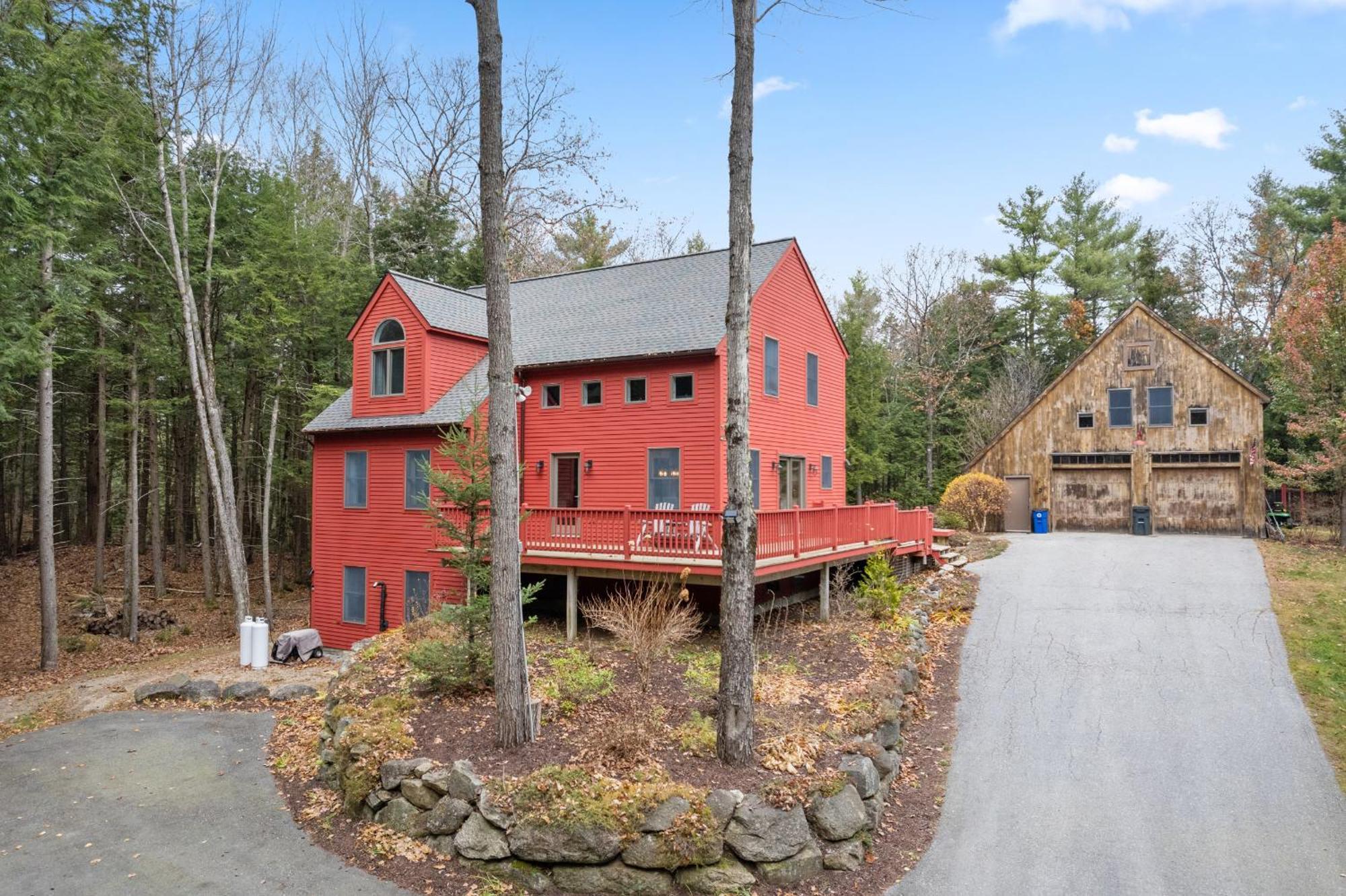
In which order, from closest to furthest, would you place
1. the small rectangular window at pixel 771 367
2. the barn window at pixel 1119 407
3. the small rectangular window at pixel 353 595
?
the small rectangular window at pixel 771 367
the small rectangular window at pixel 353 595
the barn window at pixel 1119 407

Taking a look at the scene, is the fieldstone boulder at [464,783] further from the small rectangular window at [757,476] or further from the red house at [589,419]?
the small rectangular window at [757,476]

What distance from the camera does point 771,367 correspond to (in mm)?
16141

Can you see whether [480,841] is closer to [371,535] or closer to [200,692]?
[200,692]

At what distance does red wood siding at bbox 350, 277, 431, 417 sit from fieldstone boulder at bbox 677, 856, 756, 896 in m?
13.1

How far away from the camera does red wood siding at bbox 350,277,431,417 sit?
16.6m

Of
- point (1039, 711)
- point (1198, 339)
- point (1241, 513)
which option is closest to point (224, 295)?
point (1039, 711)

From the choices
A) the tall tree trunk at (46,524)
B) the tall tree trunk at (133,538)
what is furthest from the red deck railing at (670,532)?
the tall tree trunk at (133,538)

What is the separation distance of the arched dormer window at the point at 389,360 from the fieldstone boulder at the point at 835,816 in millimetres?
13934

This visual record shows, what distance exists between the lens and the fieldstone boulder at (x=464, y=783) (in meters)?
6.00

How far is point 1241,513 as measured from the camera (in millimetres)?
20172

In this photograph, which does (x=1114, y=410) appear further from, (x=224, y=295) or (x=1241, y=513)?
(x=224, y=295)

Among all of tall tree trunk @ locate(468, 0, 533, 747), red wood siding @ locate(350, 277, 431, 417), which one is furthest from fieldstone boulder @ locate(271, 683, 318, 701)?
red wood siding @ locate(350, 277, 431, 417)

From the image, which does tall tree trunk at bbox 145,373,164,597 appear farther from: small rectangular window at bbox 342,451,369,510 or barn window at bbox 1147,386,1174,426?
barn window at bbox 1147,386,1174,426

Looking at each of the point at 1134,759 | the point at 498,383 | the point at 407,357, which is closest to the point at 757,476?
the point at 1134,759
